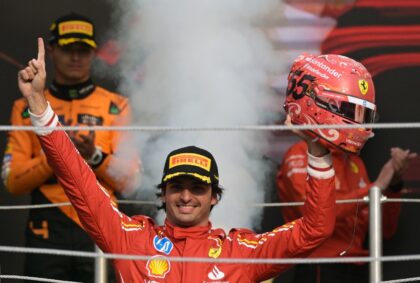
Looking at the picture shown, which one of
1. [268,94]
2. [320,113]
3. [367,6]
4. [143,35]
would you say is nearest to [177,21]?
[143,35]

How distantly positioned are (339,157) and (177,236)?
5.57 feet

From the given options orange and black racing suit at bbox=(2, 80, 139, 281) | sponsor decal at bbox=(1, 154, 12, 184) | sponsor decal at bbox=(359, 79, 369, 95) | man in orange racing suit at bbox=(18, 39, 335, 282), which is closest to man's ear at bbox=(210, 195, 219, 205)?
man in orange racing suit at bbox=(18, 39, 335, 282)

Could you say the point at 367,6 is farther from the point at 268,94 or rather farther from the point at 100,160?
the point at 100,160

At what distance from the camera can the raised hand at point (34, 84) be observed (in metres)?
3.59

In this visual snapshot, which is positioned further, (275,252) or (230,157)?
(230,157)

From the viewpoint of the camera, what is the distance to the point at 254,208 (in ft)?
18.0

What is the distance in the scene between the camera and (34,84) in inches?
141

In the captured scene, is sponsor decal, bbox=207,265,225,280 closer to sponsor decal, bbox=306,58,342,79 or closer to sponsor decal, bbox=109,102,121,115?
sponsor decal, bbox=306,58,342,79

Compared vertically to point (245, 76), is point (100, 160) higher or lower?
lower

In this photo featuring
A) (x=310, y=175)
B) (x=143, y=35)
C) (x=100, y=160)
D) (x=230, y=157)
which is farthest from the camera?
(x=143, y=35)

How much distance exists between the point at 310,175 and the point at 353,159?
1.83 metres

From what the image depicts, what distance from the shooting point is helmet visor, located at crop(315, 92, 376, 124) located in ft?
12.0

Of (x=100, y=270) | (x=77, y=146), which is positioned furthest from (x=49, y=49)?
(x=100, y=270)

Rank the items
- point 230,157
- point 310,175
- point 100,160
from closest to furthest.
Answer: point 310,175, point 100,160, point 230,157
